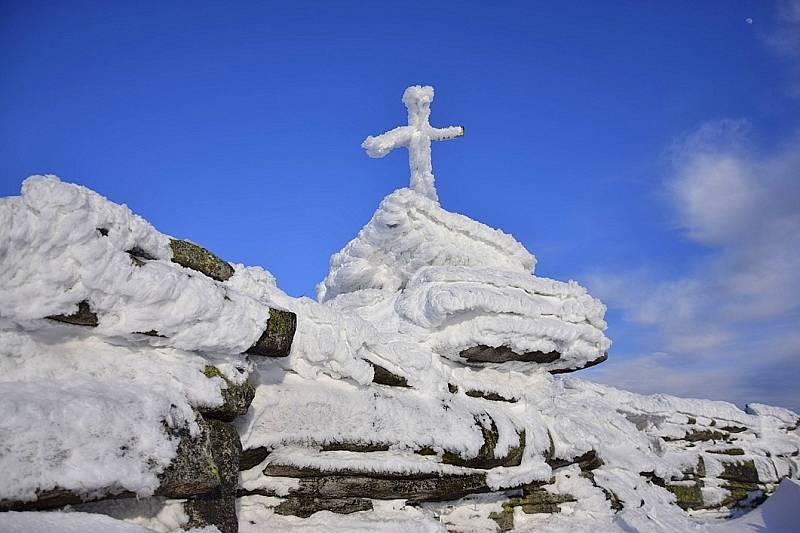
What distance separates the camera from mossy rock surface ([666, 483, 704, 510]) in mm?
20016

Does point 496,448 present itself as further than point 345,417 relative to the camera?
Yes

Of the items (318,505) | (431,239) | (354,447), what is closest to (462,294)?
(431,239)

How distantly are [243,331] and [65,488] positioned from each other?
2768 millimetres

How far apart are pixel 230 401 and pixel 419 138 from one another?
37.6 ft

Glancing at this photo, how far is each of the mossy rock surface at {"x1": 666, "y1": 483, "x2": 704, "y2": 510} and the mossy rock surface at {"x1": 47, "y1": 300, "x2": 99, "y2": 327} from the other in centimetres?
1991

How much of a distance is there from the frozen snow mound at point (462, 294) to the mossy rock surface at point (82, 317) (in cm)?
681

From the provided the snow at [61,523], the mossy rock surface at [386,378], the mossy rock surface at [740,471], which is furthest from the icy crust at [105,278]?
the mossy rock surface at [740,471]

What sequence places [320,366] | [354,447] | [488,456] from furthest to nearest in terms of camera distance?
1. [488,456]
2. [320,366]
3. [354,447]

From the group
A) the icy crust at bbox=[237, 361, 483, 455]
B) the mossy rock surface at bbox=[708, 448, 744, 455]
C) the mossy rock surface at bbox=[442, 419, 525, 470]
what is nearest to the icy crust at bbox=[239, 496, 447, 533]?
the icy crust at bbox=[237, 361, 483, 455]

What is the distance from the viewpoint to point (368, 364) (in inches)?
361

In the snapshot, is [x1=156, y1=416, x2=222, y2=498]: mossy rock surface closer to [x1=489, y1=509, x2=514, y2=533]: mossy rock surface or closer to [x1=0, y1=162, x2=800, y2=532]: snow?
[x1=0, y1=162, x2=800, y2=532]: snow

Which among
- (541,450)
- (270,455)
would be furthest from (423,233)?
(270,455)

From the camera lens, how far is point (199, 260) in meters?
8.02

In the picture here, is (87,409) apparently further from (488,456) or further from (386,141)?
(386,141)
